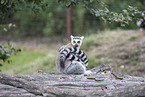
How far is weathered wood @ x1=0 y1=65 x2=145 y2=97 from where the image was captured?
7.58 ft

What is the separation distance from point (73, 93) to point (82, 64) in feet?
1.87

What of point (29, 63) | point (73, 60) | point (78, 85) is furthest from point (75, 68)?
point (29, 63)

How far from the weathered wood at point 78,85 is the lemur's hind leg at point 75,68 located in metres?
0.12

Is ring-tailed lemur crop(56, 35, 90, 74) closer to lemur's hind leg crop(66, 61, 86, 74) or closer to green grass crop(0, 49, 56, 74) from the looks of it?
lemur's hind leg crop(66, 61, 86, 74)

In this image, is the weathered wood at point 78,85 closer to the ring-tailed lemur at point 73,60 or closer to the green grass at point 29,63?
the ring-tailed lemur at point 73,60

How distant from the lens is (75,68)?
2.71 metres

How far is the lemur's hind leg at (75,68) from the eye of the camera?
2.68 meters

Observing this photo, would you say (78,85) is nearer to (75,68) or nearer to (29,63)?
(75,68)

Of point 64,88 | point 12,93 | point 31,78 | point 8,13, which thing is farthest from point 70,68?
point 8,13

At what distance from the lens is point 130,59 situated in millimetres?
5520

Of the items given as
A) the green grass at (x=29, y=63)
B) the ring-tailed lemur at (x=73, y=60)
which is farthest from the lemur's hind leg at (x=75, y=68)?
the green grass at (x=29, y=63)

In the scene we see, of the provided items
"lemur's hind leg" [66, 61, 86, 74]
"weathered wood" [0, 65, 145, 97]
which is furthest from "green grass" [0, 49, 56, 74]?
"weathered wood" [0, 65, 145, 97]

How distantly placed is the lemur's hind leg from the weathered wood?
119mm

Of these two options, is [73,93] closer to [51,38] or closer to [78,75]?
[78,75]
